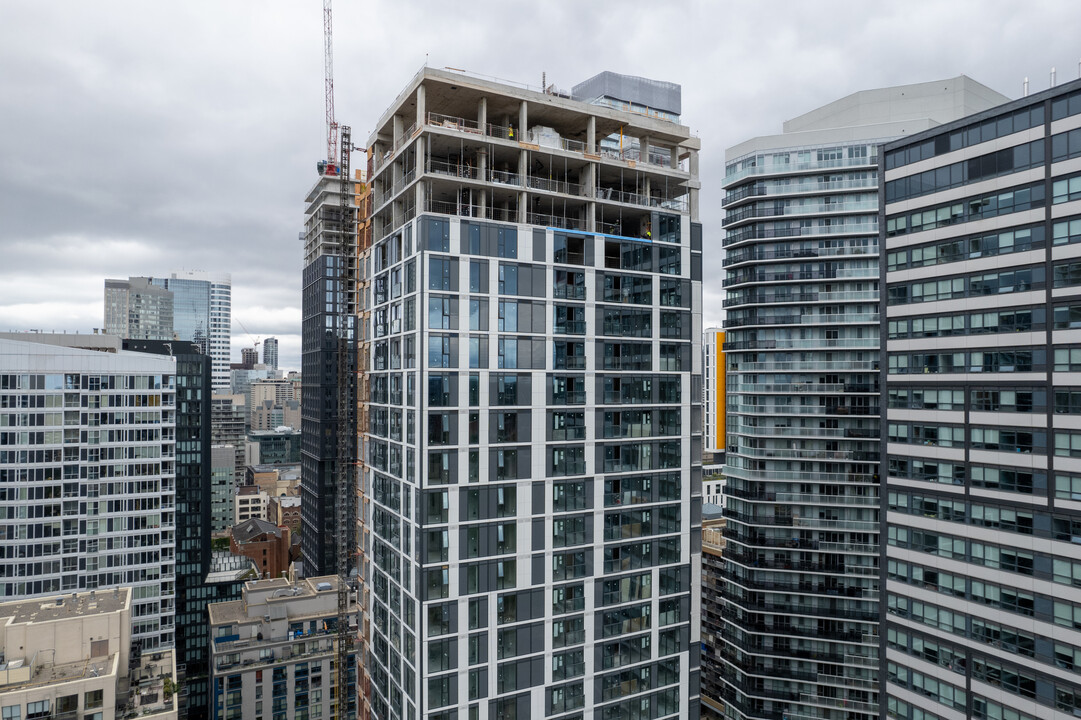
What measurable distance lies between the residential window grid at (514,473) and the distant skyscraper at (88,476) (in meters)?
56.5

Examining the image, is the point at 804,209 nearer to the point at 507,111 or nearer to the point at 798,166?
the point at 798,166

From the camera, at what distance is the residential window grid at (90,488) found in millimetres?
89750

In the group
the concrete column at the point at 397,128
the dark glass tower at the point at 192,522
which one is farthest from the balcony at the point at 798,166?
the dark glass tower at the point at 192,522

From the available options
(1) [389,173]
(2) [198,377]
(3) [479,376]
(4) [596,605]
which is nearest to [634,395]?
(3) [479,376]

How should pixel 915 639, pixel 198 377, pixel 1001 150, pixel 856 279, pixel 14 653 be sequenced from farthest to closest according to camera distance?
pixel 198 377
pixel 856 279
pixel 14 653
pixel 915 639
pixel 1001 150

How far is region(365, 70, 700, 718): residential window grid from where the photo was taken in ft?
163

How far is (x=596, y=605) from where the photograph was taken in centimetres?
5509

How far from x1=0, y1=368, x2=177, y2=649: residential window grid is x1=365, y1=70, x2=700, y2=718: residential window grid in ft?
185

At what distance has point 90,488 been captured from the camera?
308 feet

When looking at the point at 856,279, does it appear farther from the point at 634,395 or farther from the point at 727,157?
the point at 634,395

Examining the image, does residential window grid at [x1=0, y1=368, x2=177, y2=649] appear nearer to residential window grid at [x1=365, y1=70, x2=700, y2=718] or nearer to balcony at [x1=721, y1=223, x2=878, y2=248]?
residential window grid at [x1=365, y1=70, x2=700, y2=718]

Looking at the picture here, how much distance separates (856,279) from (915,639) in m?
44.7

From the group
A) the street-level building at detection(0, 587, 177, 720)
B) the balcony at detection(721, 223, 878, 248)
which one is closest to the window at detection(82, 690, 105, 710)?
the street-level building at detection(0, 587, 177, 720)

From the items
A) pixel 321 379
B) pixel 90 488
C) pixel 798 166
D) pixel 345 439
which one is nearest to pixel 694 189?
pixel 798 166
